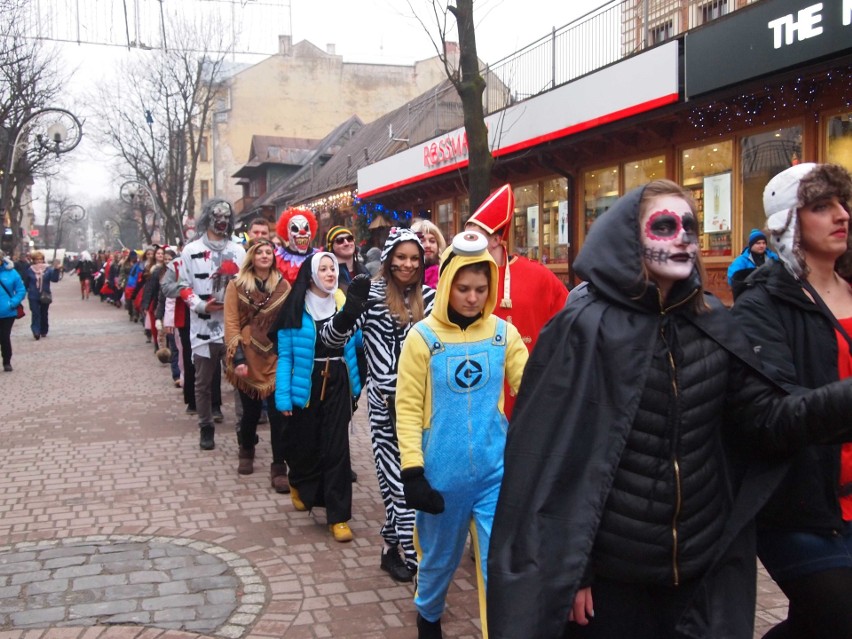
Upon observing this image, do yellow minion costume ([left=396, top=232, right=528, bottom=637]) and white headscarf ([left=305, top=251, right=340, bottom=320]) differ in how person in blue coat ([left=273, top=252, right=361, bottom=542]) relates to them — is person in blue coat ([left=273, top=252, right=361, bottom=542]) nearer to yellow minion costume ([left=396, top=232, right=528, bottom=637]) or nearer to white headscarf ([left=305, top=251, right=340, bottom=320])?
white headscarf ([left=305, top=251, right=340, bottom=320])

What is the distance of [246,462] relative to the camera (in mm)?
7246

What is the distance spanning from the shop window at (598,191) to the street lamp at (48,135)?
10905 millimetres

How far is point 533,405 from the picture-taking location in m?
2.48

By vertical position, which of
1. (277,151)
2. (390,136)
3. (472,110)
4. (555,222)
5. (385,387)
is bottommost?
(385,387)

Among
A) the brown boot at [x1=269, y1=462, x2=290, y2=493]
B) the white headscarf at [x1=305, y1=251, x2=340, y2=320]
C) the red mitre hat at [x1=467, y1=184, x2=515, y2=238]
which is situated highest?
the red mitre hat at [x1=467, y1=184, x2=515, y2=238]

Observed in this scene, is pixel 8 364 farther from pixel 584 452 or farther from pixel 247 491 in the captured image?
pixel 584 452

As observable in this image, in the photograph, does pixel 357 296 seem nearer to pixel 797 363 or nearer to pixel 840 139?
pixel 797 363

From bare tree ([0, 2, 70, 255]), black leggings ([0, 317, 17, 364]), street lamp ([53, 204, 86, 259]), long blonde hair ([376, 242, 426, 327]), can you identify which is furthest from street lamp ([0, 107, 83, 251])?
street lamp ([53, 204, 86, 259])

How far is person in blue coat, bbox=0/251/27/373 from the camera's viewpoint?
1405 cm

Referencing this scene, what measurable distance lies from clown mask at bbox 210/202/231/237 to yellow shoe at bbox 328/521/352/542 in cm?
379

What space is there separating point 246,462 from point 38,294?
566 inches

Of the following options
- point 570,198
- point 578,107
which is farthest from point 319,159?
point 578,107

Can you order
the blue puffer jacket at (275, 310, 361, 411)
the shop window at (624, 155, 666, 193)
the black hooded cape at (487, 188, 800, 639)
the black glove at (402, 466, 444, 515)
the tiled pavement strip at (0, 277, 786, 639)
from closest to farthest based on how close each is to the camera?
the black hooded cape at (487, 188, 800, 639) → the black glove at (402, 466, 444, 515) → the tiled pavement strip at (0, 277, 786, 639) → the blue puffer jacket at (275, 310, 361, 411) → the shop window at (624, 155, 666, 193)

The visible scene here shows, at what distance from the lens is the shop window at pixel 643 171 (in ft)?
42.8
